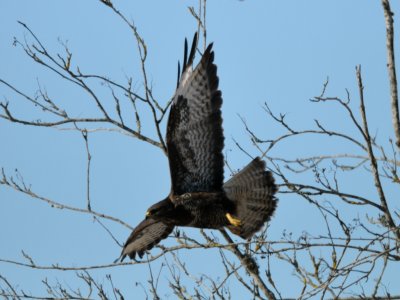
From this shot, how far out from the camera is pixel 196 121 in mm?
6586

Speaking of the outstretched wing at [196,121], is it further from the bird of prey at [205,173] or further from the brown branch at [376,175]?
the brown branch at [376,175]

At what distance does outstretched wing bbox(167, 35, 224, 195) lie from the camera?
652 centimetres

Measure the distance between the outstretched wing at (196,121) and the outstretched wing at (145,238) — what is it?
0.84 m

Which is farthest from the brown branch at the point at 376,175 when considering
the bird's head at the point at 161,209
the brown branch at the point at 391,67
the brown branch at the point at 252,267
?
the bird's head at the point at 161,209

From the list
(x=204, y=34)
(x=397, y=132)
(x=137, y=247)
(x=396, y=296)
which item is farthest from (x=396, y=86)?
(x=137, y=247)

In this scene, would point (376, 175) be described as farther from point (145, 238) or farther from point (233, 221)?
point (145, 238)

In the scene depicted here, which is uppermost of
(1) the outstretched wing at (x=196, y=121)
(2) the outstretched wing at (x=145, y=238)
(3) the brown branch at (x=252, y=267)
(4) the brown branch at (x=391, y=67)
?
(1) the outstretched wing at (x=196, y=121)

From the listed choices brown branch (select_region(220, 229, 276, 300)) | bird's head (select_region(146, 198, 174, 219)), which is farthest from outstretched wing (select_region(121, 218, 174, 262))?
brown branch (select_region(220, 229, 276, 300))

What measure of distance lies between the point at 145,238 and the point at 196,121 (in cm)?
152

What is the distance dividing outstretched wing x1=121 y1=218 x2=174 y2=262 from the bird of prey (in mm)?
347

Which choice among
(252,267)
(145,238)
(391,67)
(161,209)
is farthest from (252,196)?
(391,67)

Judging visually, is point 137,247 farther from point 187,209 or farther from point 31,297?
point 31,297

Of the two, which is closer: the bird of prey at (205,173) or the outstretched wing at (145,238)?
the bird of prey at (205,173)

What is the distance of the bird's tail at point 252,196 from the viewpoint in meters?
6.41
